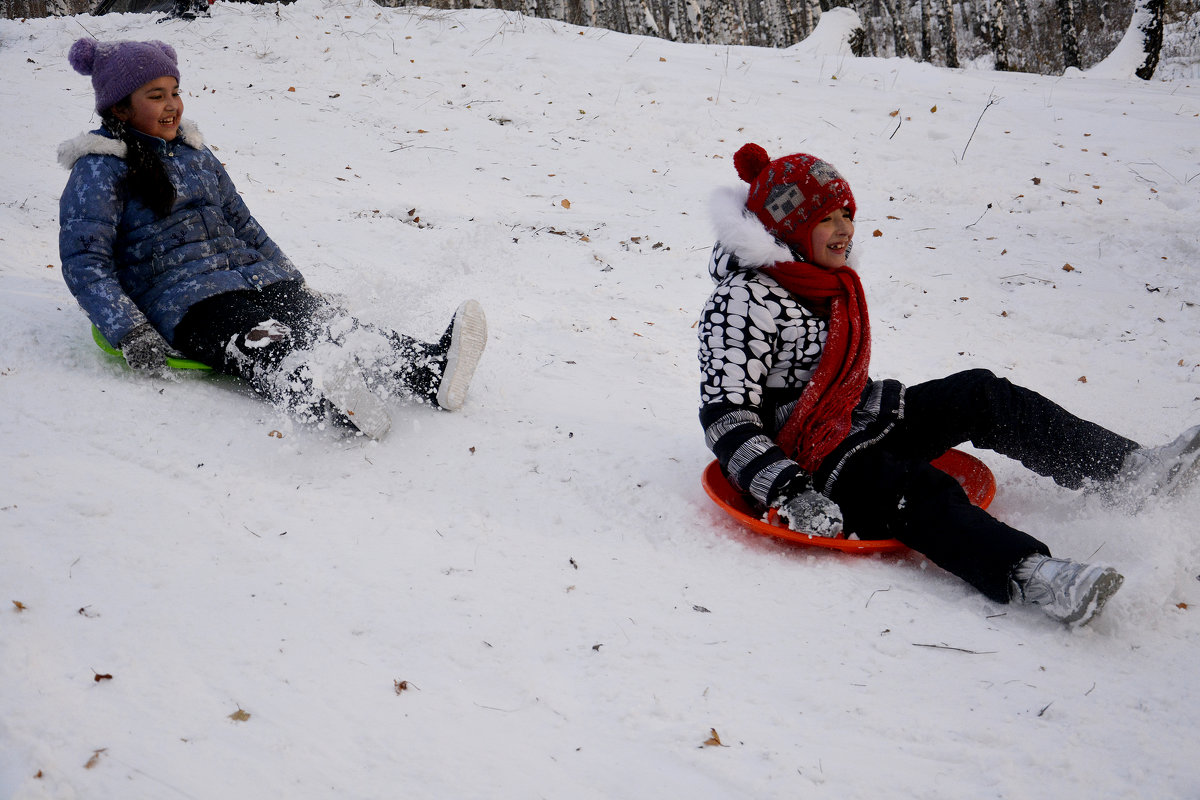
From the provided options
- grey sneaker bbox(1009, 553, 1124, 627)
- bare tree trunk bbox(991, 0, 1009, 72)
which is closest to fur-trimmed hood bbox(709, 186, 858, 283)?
grey sneaker bbox(1009, 553, 1124, 627)

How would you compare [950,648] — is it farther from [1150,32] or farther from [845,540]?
[1150,32]

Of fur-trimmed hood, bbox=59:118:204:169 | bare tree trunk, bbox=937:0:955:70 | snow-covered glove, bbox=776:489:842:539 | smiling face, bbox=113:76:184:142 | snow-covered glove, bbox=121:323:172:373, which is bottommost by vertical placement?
snow-covered glove, bbox=776:489:842:539

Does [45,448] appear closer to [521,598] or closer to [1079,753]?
[521,598]

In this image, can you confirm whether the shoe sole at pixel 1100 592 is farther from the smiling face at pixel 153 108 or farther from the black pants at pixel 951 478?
the smiling face at pixel 153 108

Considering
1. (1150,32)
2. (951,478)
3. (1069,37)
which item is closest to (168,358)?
(951,478)

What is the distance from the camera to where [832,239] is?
2400mm

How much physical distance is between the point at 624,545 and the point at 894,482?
83 cm

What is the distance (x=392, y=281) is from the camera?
3.95 m

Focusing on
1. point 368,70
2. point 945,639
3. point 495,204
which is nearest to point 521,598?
point 945,639

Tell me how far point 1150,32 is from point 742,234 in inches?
437

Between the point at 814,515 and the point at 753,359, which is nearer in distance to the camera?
the point at 814,515

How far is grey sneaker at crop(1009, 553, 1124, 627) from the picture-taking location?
70.0 inches

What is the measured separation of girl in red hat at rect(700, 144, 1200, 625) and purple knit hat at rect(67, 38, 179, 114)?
2218 millimetres

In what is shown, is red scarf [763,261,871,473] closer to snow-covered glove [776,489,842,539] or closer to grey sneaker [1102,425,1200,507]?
snow-covered glove [776,489,842,539]
